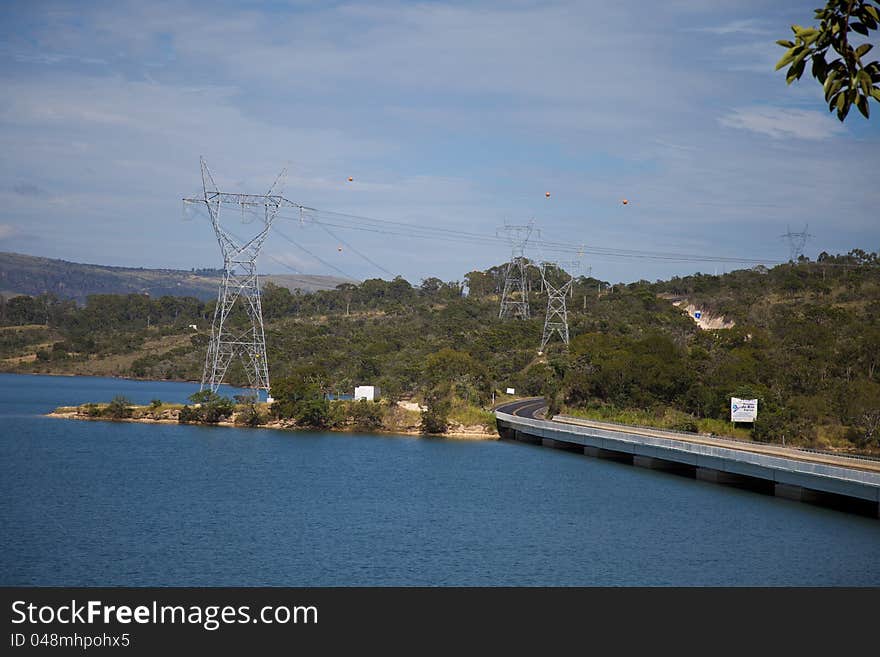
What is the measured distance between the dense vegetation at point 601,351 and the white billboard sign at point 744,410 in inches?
37.1

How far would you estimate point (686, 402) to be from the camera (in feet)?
258

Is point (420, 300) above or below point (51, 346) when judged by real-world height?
above

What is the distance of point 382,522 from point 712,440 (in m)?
29.7

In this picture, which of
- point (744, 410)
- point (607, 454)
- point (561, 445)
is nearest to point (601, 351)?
point (561, 445)

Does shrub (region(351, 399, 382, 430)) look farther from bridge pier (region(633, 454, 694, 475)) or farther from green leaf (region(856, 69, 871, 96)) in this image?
green leaf (region(856, 69, 871, 96))

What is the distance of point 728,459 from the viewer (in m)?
53.1

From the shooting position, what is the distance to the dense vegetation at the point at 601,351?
7438cm

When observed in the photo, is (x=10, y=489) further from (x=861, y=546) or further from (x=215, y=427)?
(x=861, y=546)

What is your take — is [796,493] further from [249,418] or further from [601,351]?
[249,418]

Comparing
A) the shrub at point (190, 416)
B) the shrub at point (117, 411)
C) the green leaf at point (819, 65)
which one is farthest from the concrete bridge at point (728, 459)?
the green leaf at point (819, 65)

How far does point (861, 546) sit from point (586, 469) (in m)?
26.2

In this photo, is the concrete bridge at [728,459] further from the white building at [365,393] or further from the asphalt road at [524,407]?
the white building at [365,393]
